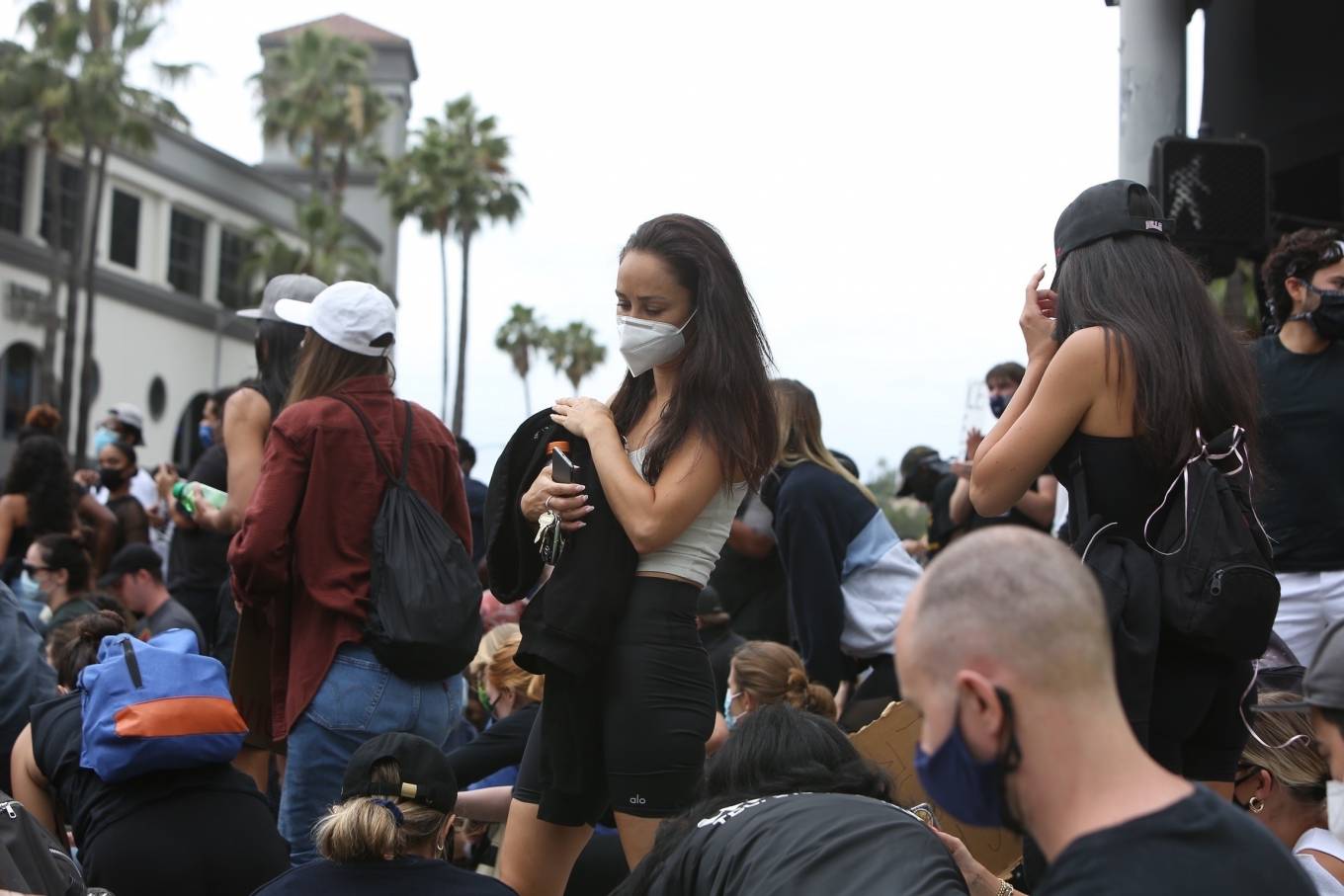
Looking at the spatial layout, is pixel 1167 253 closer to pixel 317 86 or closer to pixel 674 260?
pixel 674 260

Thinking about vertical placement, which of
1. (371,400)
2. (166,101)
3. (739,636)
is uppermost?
(166,101)

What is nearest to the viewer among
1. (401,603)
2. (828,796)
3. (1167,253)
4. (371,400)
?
(828,796)

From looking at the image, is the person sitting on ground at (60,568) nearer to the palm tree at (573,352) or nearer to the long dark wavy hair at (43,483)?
the long dark wavy hair at (43,483)

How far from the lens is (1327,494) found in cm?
464

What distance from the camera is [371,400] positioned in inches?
175

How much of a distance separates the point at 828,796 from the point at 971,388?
5.08 meters

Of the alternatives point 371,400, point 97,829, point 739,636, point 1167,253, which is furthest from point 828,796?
point 739,636

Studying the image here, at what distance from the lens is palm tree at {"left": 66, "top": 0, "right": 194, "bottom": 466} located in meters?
34.2

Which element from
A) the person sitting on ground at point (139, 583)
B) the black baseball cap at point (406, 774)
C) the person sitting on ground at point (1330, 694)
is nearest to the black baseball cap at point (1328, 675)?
the person sitting on ground at point (1330, 694)

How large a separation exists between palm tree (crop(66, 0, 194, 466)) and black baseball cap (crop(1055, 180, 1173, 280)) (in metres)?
33.8

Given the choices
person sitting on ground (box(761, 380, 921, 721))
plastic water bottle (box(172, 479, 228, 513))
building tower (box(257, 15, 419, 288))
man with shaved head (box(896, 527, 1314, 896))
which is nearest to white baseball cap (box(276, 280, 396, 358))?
plastic water bottle (box(172, 479, 228, 513))

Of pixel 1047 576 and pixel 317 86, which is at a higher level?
pixel 317 86

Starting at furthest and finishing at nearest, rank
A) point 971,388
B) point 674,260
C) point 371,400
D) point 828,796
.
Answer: point 971,388 → point 371,400 → point 674,260 → point 828,796

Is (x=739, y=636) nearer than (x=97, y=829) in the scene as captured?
No
